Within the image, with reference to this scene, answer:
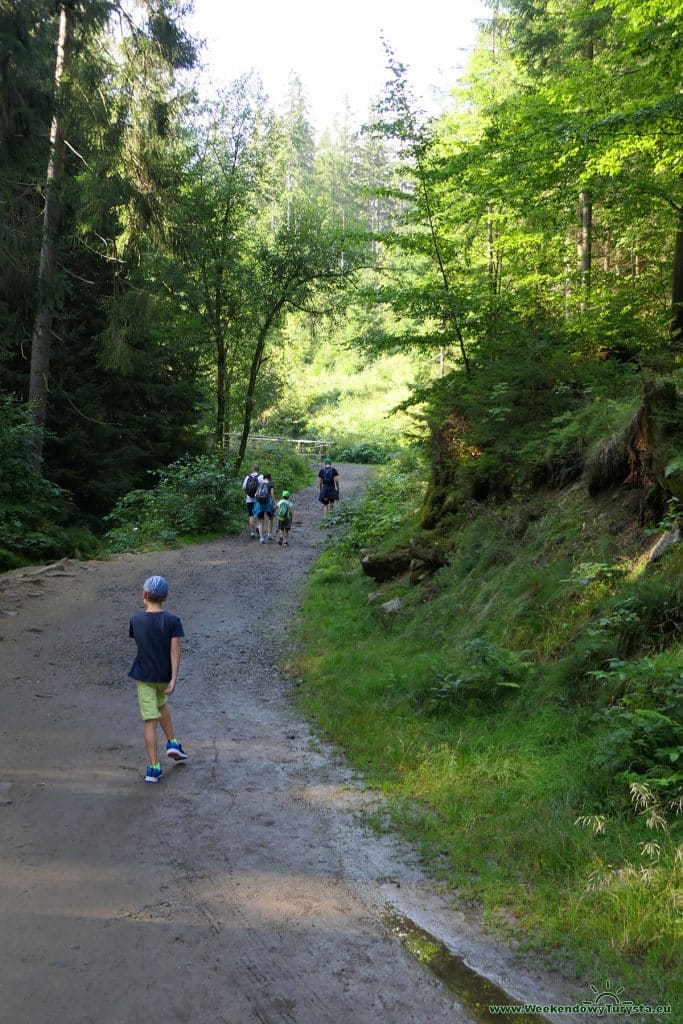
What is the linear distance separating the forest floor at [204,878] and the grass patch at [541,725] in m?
0.34

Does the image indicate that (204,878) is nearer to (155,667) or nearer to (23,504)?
(155,667)

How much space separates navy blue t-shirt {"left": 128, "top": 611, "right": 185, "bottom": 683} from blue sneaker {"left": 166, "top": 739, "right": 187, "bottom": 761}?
576mm

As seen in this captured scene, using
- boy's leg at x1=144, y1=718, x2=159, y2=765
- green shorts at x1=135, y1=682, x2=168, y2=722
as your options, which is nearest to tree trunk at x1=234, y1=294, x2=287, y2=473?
green shorts at x1=135, y1=682, x2=168, y2=722

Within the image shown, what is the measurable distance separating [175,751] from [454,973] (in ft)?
10.6

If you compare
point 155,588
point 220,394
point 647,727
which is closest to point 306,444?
point 220,394

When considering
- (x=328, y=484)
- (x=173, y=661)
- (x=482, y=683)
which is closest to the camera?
(x=173, y=661)

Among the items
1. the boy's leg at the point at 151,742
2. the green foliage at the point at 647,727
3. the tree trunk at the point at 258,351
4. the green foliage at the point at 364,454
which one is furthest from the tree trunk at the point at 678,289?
the green foliage at the point at 364,454

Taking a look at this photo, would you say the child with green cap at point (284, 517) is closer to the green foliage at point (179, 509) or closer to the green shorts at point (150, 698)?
the green foliage at point (179, 509)

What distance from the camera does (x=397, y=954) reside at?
3.98 m

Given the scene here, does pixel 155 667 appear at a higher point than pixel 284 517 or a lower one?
lower

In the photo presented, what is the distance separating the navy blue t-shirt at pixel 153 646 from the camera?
20.5ft

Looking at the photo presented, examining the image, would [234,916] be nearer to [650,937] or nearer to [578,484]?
[650,937]

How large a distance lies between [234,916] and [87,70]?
18.9 m

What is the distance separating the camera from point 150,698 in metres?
6.22
